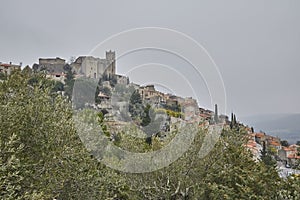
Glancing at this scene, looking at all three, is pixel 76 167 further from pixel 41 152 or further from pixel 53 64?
pixel 53 64

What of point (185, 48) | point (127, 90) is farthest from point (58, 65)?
point (185, 48)

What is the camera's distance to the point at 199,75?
12.4 m

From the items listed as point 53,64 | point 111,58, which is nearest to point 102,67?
point 111,58

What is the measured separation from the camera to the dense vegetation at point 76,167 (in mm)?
7676

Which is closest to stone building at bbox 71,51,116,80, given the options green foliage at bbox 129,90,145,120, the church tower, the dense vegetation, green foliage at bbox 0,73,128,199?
the church tower

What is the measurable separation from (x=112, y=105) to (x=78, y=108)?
6331 mm

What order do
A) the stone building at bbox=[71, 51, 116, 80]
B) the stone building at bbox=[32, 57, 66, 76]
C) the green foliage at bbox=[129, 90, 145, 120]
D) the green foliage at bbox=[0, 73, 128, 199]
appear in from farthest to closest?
the stone building at bbox=[32, 57, 66, 76] < the green foliage at bbox=[129, 90, 145, 120] < the stone building at bbox=[71, 51, 116, 80] < the green foliage at bbox=[0, 73, 128, 199]

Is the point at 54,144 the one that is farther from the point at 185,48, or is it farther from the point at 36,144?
the point at 185,48

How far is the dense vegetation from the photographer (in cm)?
768

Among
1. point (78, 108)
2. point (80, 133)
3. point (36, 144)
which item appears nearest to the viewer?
point (36, 144)

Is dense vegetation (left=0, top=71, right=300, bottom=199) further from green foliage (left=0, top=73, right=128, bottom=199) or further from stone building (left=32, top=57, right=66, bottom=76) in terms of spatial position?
stone building (left=32, top=57, right=66, bottom=76)

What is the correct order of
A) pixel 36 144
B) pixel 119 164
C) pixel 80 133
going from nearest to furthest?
pixel 36 144
pixel 80 133
pixel 119 164

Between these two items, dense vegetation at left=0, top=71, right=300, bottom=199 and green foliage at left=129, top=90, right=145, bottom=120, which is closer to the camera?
dense vegetation at left=0, top=71, right=300, bottom=199

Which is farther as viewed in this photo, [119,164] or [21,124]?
[119,164]
